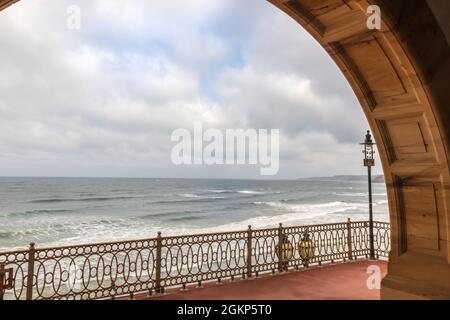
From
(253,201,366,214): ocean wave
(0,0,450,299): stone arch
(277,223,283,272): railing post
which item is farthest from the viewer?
(253,201,366,214): ocean wave

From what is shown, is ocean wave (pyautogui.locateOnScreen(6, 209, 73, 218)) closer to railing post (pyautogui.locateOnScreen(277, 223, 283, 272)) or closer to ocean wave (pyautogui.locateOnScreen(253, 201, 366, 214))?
ocean wave (pyautogui.locateOnScreen(253, 201, 366, 214))

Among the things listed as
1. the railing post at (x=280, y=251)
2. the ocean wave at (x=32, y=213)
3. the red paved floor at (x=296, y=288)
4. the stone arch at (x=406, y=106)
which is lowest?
the ocean wave at (x=32, y=213)

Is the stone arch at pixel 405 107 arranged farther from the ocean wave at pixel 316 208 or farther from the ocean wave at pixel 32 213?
the ocean wave at pixel 32 213

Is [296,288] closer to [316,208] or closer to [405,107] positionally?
[405,107]

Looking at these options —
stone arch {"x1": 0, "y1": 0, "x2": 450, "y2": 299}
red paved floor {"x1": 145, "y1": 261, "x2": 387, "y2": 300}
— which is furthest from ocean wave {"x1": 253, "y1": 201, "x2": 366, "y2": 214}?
stone arch {"x1": 0, "y1": 0, "x2": 450, "y2": 299}

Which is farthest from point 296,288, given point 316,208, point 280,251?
point 316,208

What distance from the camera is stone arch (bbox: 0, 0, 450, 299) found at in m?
2.62

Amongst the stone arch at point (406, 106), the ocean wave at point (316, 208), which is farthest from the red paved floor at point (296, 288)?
the ocean wave at point (316, 208)

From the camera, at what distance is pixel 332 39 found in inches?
121

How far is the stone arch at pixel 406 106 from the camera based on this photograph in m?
2.62

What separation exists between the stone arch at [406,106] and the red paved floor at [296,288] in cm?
412

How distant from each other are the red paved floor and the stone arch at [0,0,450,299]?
13.5ft
